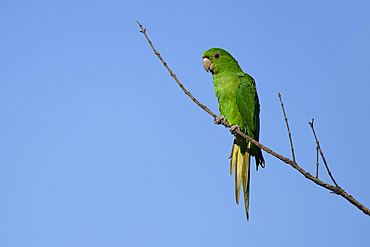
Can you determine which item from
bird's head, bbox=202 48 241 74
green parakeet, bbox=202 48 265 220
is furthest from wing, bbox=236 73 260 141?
bird's head, bbox=202 48 241 74

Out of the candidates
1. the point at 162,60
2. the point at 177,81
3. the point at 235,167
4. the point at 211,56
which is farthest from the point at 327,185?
the point at 211,56

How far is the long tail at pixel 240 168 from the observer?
3.52 metres

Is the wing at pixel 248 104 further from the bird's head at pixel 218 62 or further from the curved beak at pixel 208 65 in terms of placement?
the curved beak at pixel 208 65

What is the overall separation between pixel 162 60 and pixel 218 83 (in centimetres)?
144

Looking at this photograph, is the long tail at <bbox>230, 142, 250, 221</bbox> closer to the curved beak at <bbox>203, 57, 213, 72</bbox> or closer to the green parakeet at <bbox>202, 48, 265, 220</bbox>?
the green parakeet at <bbox>202, 48, 265, 220</bbox>

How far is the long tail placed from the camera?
3.52 m

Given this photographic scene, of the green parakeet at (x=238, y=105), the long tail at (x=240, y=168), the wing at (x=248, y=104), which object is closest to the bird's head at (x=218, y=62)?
the green parakeet at (x=238, y=105)

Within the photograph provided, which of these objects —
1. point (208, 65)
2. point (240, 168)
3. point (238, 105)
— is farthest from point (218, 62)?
point (240, 168)

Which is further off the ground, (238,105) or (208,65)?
(208,65)

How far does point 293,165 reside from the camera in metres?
2.06

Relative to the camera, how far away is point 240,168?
3.78 metres

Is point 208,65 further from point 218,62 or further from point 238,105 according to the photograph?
point 238,105

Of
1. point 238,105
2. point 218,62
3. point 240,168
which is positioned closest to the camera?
point 240,168

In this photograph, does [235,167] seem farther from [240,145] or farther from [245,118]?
[245,118]
